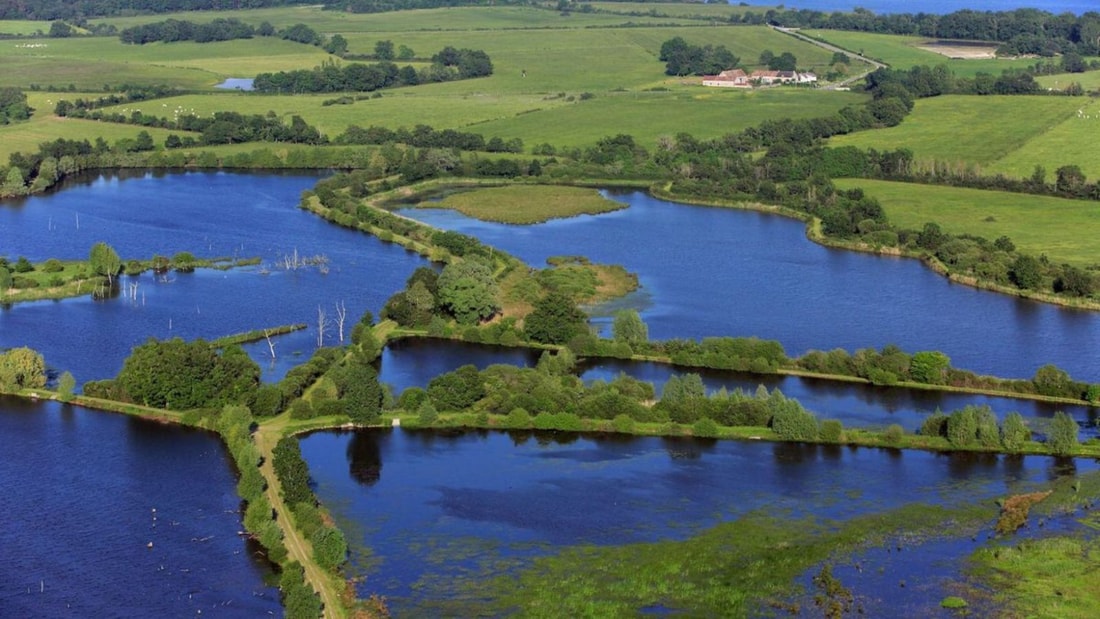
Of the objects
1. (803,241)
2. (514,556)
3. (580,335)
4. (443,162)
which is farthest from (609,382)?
(443,162)

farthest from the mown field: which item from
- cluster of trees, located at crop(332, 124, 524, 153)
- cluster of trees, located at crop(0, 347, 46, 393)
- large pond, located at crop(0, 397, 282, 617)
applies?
large pond, located at crop(0, 397, 282, 617)

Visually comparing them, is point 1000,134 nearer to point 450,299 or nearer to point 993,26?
point 450,299

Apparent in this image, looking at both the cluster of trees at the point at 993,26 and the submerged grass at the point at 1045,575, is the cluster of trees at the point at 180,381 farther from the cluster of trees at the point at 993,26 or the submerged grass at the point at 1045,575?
the cluster of trees at the point at 993,26

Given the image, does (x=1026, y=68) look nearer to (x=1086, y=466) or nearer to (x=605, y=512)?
(x=1086, y=466)

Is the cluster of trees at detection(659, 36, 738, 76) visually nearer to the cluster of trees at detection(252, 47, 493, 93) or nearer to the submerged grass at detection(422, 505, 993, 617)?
the cluster of trees at detection(252, 47, 493, 93)

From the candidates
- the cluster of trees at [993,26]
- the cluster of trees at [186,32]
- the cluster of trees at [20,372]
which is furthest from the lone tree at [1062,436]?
the cluster of trees at [186,32]
